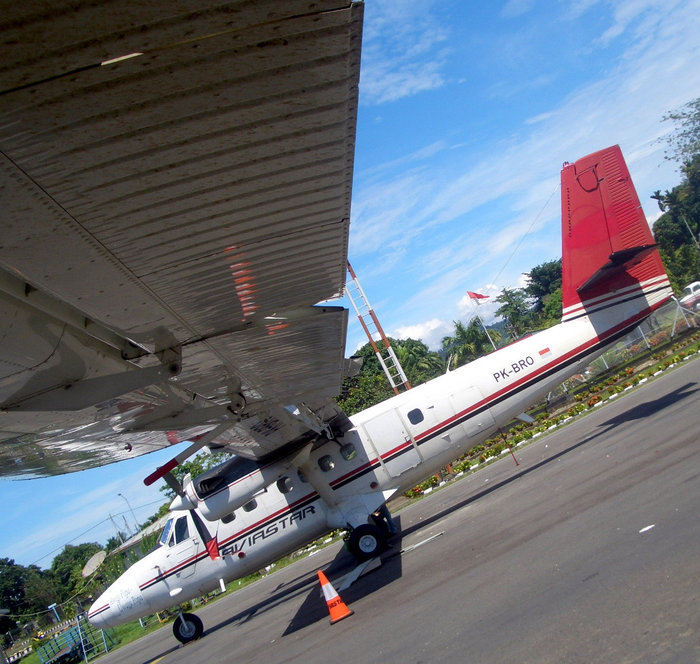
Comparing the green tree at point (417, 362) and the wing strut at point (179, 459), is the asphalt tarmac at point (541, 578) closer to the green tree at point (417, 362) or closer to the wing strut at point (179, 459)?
the wing strut at point (179, 459)

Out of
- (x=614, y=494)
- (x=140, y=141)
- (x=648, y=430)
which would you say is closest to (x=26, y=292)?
(x=140, y=141)

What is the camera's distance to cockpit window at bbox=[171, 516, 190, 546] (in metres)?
13.3

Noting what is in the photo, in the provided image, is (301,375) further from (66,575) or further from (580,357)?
(66,575)

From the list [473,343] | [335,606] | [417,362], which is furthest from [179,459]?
[417,362]

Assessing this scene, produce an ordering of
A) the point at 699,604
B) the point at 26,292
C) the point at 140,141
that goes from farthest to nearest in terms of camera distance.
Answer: the point at 699,604
the point at 26,292
the point at 140,141

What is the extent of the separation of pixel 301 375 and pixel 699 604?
546 centimetres

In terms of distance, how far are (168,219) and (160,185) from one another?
1.18ft

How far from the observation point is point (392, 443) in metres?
13.4

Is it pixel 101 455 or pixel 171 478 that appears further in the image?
pixel 171 478

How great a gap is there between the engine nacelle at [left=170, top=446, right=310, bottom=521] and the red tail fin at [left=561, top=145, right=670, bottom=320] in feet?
26.3

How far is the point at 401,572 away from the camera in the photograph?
1059 cm

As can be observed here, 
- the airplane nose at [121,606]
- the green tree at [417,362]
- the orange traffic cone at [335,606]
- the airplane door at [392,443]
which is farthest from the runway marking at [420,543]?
the green tree at [417,362]

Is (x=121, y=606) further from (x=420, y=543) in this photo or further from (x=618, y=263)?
(x=618, y=263)

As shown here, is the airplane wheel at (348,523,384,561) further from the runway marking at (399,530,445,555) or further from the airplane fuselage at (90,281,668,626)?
the runway marking at (399,530,445,555)
